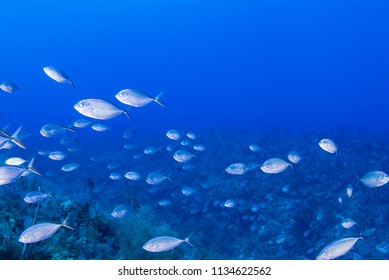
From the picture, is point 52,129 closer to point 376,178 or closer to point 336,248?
point 336,248

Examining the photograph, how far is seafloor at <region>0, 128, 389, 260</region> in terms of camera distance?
16.9ft

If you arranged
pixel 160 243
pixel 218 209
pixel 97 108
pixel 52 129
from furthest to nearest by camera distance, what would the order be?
pixel 218 209 → pixel 52 129 → pixel 97 108 → pixel 160 243

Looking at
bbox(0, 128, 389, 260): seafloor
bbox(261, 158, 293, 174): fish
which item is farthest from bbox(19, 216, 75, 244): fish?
bbox(261, 158, 293, 174): fish

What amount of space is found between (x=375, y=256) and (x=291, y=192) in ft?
Answer: 13.0

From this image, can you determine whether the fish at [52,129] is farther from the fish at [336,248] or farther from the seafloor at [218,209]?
the fish at [336,248]

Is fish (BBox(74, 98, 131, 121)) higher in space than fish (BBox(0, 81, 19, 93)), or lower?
higher

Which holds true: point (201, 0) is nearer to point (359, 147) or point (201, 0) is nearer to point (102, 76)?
point (102, 76)

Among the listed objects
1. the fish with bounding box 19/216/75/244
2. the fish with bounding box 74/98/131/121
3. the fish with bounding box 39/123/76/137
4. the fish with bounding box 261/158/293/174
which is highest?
the fish with bounding box 74/98/131/121

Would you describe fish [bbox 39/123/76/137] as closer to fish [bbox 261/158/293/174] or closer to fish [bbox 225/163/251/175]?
fish [bbox 225/163/251/175]

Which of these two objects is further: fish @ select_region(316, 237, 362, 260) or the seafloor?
the seafloor

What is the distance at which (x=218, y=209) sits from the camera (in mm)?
11953

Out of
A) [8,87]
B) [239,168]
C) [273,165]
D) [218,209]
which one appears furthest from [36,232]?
[218,209]

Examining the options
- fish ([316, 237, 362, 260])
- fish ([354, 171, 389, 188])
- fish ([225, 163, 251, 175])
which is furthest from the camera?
fish ([225, 163, 251, 175])

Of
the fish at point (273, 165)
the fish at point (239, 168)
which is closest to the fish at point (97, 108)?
the fish at point (273, 165)
